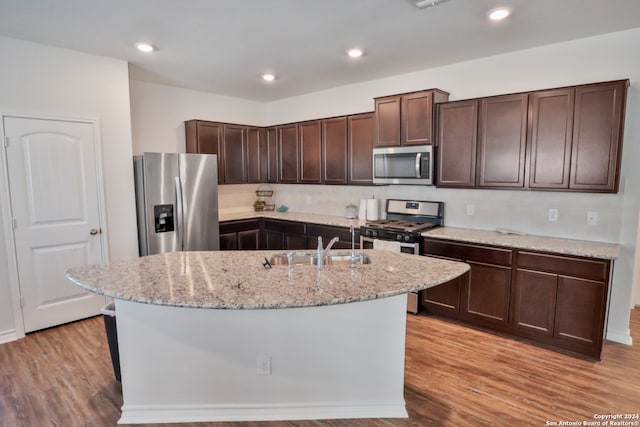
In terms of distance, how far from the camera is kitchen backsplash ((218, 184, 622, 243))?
3178mm

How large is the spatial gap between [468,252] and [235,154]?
3407 millimetres

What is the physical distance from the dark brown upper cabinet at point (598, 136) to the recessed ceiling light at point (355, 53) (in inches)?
74.5

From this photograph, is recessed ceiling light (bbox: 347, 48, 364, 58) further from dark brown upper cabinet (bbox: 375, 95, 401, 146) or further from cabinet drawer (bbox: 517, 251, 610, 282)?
cabinet drawer (bbox: 517, 251, 610, 282)

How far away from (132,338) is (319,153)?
3355mm

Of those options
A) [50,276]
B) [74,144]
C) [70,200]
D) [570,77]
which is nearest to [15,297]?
[50,276]

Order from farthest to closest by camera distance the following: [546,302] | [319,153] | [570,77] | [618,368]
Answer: [319,153]
[570,77]
[546,302]
[618,368]

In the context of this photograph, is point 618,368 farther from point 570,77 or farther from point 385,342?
point 570,77

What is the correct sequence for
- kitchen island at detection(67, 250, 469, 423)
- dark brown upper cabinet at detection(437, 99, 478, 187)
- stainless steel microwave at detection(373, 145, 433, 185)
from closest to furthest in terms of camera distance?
kitchen island at detection(67, 250, 469, 423) < dark brown upper cabinet at detection(437, 99, 478, 187) < stainless steel microwave at detection(373, 145, 433, 185)

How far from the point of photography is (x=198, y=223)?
4.23 metres

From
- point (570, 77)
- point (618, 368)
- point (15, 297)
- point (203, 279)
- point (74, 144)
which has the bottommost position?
point (618, 368)

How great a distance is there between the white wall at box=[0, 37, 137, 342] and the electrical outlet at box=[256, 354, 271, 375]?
2.53 meters

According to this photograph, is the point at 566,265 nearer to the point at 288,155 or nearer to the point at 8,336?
the point at 288,155

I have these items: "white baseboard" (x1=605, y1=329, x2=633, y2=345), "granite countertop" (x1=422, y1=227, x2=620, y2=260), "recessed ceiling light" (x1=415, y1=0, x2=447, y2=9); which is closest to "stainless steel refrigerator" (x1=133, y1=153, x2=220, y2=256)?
"granite countertop" (x1=422, y1=227, x2=620, y2=260)

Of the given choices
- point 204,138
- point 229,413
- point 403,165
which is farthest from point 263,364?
point 204,138
